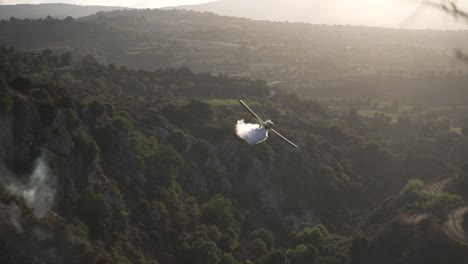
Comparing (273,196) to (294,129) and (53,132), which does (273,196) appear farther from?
(53,132)

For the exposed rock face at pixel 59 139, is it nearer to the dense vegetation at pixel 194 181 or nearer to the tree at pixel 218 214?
the dense vegetation at pixel 194 181

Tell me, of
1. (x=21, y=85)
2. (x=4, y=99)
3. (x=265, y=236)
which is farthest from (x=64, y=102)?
(x=265, y=236)

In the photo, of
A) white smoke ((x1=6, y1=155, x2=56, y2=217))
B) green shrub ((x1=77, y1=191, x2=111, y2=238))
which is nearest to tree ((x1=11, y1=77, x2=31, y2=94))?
white smoke ((x1=6, y1=155, x2=56, y2=217))

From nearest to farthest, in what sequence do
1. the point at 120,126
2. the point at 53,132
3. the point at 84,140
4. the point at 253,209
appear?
the point at 53,132 → the point at 84,140 → the point at 120,126 → the point at 253,209

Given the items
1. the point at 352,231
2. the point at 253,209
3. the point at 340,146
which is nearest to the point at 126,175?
the point at 253,209

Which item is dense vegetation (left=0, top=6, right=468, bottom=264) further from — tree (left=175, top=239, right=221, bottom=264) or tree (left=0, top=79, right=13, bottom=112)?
tree (left=0, top=79, right=13, bottom=112)

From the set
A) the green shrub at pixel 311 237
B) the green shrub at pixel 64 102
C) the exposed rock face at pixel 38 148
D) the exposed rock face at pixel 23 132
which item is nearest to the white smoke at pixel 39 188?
the exposed rock face at pixel 38 148

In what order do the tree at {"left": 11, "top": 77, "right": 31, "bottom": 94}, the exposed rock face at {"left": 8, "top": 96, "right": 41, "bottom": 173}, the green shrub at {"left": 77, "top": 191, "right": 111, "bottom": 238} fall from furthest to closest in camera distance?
1. the tree at {"left": 11, "top": 77, "right": 31, "bottom": 94}
2. the green shrub at {"left": 77, "top": 191, "right": 111, "bottom": 238}
3. the exposed rock face at {"left": 8, "top": 96, "right": 41, "bottom": 173}
